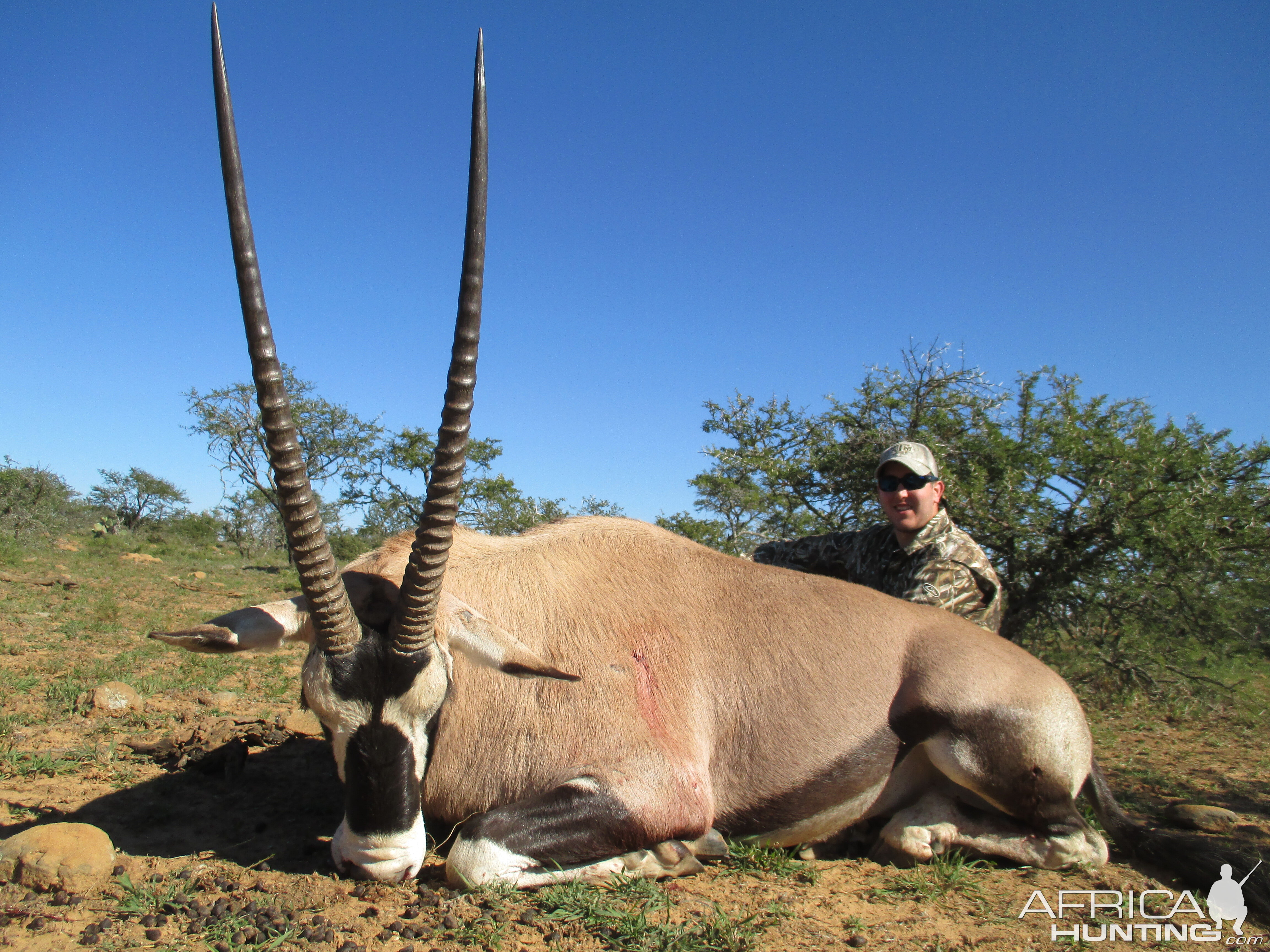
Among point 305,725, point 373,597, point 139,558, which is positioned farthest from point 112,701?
point 139,558

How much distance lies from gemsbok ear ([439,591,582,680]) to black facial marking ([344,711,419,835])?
1.47 feet

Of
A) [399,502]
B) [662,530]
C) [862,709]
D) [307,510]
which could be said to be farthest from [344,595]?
[399,502]

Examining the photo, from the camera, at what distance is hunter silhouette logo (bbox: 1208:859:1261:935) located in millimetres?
3383

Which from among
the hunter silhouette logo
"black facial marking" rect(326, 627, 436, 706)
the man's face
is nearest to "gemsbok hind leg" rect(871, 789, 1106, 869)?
the hunter silhouette logo

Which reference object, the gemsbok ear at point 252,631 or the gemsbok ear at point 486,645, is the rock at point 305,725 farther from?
the gemsbok ear at point 486,645

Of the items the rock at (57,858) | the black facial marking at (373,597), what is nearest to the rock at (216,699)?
the rock at (57,858)

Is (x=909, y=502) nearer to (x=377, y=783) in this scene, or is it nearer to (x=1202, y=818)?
(x=1202, y=818)

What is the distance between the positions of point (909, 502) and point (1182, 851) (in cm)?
244

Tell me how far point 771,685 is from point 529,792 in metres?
1.23

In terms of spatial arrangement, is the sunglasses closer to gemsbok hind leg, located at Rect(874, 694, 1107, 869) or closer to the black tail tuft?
gemsbok hind leg, located at Rect(874, 694, 1107, 869)

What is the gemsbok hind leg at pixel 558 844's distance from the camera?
3150 millimetres

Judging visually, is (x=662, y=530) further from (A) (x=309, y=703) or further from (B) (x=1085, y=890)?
(B) (x=1085, y=890)

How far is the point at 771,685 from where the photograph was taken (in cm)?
385

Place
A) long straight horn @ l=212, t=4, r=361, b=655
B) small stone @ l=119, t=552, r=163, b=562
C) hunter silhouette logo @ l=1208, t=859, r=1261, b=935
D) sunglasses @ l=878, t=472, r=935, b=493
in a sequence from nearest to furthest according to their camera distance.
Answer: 1. long straight horn @ l=212, t=4, r=361, b=655
2. hunter silhouette logo @ l=1208, t=859, r=1261, b=935
3. sunglasses @ l=878, t=472, r=935, b=493
4. small stone @ l=119, t=552, r=163, b=562
